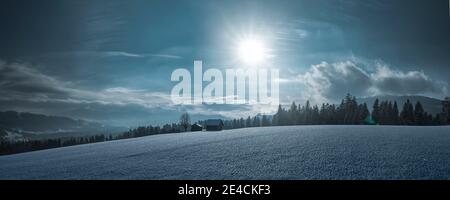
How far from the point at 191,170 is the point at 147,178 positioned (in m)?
0.65

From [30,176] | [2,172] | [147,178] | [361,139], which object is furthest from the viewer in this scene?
[361,139]

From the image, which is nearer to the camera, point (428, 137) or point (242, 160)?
point (242, 160)

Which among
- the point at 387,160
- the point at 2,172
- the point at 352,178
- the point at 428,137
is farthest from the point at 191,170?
the point at 428,137

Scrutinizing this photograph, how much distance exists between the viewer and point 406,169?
374 centimetres
